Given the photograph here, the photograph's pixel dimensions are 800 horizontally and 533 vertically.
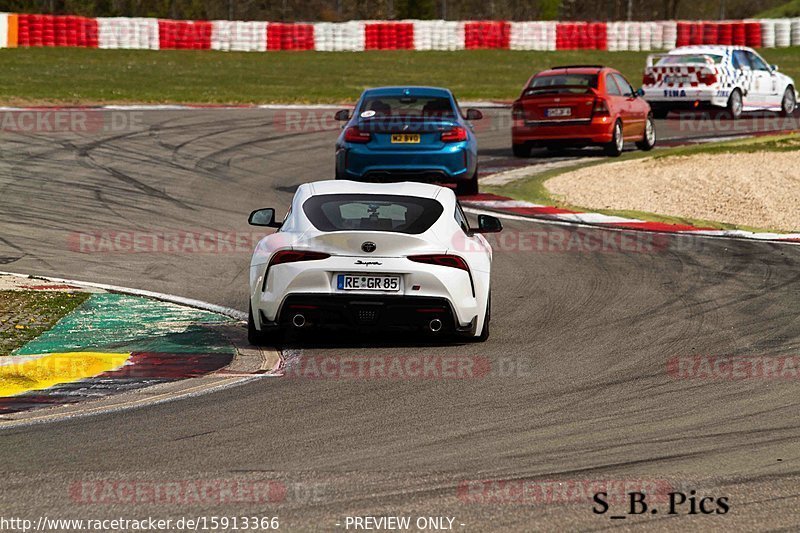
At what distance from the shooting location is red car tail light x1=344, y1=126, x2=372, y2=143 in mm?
17656

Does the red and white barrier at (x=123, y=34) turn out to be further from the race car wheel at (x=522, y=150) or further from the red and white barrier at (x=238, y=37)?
the race car wheel at (x=522, y=150)

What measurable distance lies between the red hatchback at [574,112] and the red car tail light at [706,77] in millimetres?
5199

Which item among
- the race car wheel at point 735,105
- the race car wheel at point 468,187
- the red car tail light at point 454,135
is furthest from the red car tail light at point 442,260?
the race car wheel at point 735,105

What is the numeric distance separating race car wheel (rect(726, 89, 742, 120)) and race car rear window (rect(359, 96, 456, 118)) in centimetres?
1232

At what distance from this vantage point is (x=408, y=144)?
17.5 metres


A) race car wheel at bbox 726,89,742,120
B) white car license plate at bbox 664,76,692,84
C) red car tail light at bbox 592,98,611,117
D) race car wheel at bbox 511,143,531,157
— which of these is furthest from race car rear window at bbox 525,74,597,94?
race car wheel at bbox 726,89,742,120

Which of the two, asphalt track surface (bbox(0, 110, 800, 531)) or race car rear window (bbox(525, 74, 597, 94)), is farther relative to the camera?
race car rear window (bbox(525, 74, 597, 94))

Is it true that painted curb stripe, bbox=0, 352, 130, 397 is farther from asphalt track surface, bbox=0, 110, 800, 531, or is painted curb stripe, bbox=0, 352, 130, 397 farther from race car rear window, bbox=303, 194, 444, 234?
race car rear window, bbox=303, 194, 444, 234

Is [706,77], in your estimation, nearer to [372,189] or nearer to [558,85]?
[558,85]

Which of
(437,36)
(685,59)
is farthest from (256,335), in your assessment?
(437,36)

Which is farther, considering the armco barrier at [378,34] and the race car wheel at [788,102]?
the armco barrier at [378,34]

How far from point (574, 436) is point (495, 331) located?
3402 millimetres

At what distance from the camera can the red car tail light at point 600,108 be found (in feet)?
72.6

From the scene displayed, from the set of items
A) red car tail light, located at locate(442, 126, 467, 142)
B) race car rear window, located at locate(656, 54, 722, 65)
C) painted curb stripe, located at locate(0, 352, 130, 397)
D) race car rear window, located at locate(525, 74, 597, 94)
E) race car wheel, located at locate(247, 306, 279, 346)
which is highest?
race car rear window, located at locate(656, 54, 722, 65)
